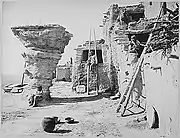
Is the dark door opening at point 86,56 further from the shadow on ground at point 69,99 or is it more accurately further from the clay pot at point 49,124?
the clay pot at point 49,124

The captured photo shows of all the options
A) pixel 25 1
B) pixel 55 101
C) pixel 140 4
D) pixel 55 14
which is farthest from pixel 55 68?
pixel 140 4

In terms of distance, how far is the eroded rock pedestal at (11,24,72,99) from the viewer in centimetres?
240

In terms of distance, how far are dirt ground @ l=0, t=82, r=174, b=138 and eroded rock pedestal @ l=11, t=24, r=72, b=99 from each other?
0.12m

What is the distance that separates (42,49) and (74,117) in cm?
57

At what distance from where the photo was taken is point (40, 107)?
2404mm

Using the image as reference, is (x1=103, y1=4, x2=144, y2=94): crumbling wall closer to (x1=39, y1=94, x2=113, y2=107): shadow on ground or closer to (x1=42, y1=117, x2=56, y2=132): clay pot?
(x1=39, y1=94, x2=113, y2=107): shadow on ground

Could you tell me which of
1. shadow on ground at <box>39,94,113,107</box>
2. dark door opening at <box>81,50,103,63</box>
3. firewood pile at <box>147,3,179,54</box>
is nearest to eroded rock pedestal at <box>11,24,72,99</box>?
shadow on ground at <box>39,94,113,107</box>

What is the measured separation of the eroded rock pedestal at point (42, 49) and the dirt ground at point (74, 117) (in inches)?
4.7

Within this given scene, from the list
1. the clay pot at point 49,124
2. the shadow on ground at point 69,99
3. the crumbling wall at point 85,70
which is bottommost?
the clay pot at point 49,124

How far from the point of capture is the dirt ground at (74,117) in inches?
93.3

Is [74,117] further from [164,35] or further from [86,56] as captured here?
[164,35]

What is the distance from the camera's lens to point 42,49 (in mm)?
2422

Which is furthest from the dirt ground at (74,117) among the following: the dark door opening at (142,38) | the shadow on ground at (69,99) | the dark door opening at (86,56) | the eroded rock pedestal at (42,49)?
the dark door opening at (142,38)

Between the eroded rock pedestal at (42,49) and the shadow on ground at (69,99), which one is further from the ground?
the eroded rock pedestal at (42,49)
